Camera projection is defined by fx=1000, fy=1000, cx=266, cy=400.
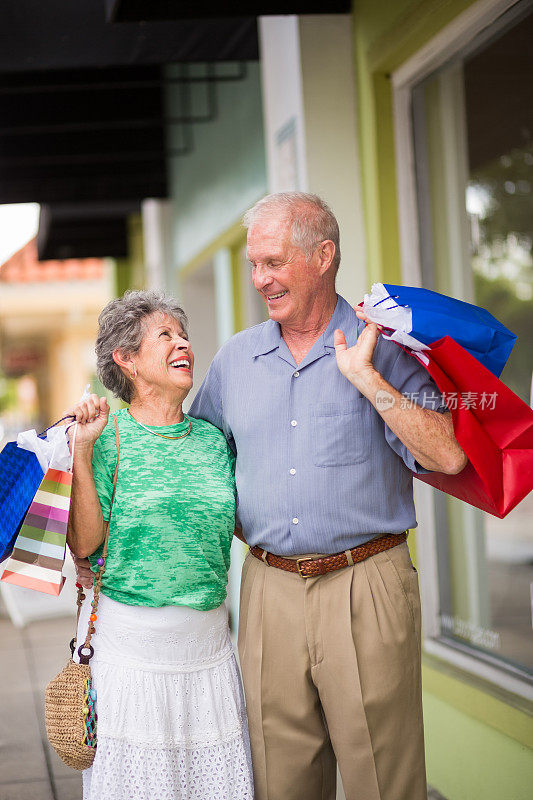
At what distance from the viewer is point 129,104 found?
7484 mm

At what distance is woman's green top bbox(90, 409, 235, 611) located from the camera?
2557 mm

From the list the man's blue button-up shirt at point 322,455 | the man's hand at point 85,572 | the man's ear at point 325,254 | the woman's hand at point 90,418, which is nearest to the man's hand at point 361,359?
the man's blue button-up shirt at point 322,455

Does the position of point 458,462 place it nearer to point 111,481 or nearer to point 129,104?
point 111,481

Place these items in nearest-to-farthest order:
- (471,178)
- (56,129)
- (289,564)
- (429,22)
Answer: (289,564), (429,22), (471,178), (56,129)

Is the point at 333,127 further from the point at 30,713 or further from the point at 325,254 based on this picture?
the point at 30,713

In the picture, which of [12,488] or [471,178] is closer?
[12,488]

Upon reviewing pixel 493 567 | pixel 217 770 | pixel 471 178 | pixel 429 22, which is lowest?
pixel 217 770

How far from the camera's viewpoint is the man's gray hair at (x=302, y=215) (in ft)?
8.55

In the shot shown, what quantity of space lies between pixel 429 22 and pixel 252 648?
2.25 m

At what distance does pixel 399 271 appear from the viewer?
4094 mm

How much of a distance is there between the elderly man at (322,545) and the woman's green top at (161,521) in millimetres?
126

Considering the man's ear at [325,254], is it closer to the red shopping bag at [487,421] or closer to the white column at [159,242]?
the red shopping bag at [487,421]

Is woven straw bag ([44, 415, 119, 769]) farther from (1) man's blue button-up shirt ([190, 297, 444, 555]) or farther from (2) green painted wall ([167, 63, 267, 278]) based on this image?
(2) green painted wall ([167, 63, 267, 278])

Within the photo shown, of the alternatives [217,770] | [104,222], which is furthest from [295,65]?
[104,222]
